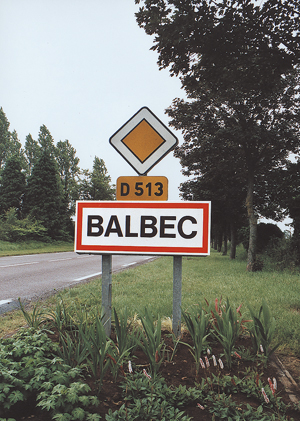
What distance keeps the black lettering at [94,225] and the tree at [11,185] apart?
35.9 metres

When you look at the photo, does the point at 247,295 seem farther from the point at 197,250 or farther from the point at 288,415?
the point at 288,415

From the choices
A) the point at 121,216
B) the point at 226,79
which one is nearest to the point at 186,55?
the point at 226,79

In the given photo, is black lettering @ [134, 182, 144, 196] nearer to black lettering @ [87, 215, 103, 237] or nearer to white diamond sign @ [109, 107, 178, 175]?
white diamond sign @ [109, 107, 178, 175]

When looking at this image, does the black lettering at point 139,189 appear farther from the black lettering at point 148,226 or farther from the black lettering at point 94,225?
the black lettering at point 94,225

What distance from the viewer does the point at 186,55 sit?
444cm

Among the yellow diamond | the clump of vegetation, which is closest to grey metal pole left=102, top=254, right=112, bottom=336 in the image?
the clump of vegetation

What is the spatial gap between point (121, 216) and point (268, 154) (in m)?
10.4

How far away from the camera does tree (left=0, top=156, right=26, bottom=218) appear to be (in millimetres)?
35312

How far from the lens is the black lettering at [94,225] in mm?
2807

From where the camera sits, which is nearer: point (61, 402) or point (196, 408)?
point (61, 402)

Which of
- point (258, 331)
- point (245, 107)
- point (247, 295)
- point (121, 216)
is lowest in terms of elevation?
point (247, 295)

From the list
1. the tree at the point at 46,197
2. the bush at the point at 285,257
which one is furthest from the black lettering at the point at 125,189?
the tree at the point at 46,197

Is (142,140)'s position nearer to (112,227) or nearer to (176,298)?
(112,227)

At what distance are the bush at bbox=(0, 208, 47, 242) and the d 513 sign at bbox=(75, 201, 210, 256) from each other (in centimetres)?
2392
